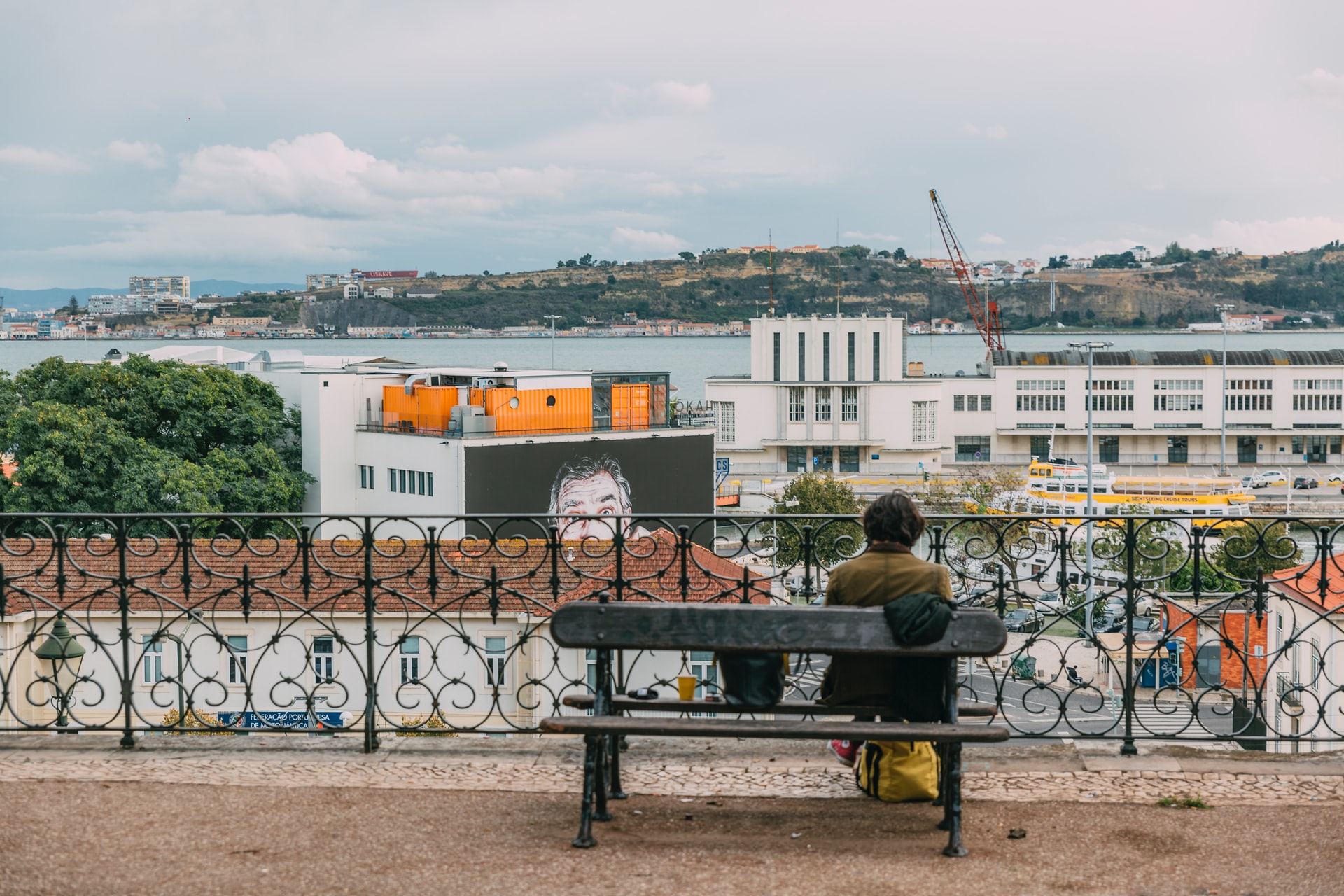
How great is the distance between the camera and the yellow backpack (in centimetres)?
491

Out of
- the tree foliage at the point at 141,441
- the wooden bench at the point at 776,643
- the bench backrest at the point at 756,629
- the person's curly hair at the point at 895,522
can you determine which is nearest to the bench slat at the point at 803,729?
the wooden bench at the point at 776,643

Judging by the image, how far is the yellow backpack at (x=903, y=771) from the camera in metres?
4.91

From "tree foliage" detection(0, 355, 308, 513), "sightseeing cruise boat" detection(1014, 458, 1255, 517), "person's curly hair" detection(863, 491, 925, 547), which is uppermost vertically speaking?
"person's curly hair" detection(863, 491, 925, 547)

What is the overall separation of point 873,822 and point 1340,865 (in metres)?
1.55

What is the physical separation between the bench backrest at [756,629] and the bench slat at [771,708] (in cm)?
38

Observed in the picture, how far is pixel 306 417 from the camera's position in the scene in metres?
53.3

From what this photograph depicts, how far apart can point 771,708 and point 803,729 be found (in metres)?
0.37

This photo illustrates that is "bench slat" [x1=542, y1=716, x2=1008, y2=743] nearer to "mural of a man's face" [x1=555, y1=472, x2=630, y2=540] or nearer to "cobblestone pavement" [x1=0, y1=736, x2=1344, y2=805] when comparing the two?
"cobblestone pavement" [x1=0, y1=736, x2=1344, y2=805]

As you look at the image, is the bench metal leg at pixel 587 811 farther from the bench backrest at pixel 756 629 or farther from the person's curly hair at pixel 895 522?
the person's curly hair at pixel 895 522

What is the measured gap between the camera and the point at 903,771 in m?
4.92

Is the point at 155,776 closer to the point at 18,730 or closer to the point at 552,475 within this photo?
the point at 18,730

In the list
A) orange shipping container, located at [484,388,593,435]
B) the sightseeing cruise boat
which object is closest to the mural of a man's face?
orange shipping container, located at [484,388,593,435]

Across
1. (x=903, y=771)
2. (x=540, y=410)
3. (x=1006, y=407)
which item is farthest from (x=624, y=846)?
(x=1006, y=407)

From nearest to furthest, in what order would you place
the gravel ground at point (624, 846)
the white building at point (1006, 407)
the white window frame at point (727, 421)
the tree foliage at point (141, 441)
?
the gravel ground at point (624, 846), the tree foliage at point (141, 441), the white building at point (1006, 407), the white window frame at point (727, 421)
